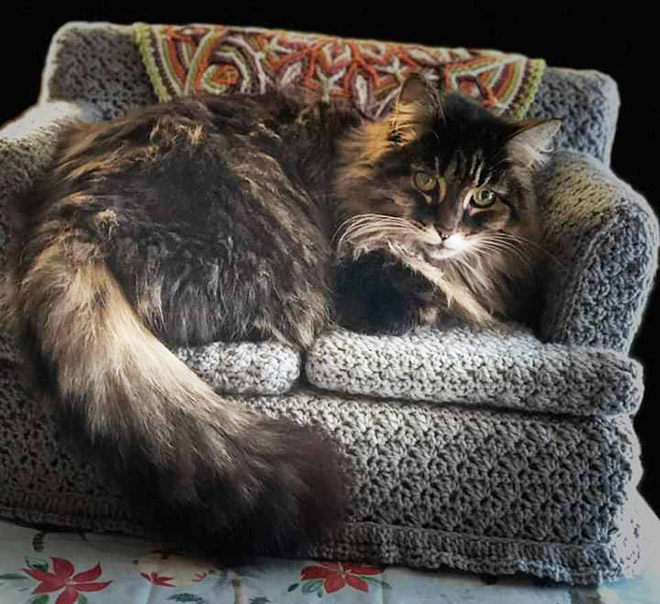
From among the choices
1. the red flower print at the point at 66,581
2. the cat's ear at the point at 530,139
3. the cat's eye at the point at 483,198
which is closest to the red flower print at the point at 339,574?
the red flower print at the point at 66,581

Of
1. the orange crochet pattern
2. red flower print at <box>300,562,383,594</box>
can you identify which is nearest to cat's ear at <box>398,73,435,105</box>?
the orange crochet pattern

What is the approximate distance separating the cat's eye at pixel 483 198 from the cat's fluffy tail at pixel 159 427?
0.48m

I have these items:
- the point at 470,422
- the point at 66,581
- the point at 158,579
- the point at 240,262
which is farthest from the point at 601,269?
the point at 66,581

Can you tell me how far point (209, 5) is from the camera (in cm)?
202

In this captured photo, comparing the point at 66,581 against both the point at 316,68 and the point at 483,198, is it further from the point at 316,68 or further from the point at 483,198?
the point at 316,68

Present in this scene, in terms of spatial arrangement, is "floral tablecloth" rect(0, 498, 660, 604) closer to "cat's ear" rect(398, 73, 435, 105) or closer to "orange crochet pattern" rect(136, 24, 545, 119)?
"cat's ear" rect(398, 73, 435, 105)

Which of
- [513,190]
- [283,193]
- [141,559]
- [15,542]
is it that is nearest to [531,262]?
[513,190]

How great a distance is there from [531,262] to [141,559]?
32.2 inches

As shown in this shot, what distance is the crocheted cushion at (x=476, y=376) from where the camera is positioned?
4.41 ft

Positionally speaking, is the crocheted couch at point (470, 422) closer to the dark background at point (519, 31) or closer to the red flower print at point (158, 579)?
the red flower print at point (158, 579)

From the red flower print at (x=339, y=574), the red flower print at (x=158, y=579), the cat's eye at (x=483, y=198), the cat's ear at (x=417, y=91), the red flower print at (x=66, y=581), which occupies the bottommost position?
the red flower print at (x=339, y=574)

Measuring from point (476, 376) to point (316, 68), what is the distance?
78 centimetres

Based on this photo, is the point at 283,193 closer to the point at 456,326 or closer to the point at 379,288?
the point at 379,288

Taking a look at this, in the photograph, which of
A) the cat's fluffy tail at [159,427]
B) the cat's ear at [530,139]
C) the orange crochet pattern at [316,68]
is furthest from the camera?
the orange crochet pattern at [316,68]
